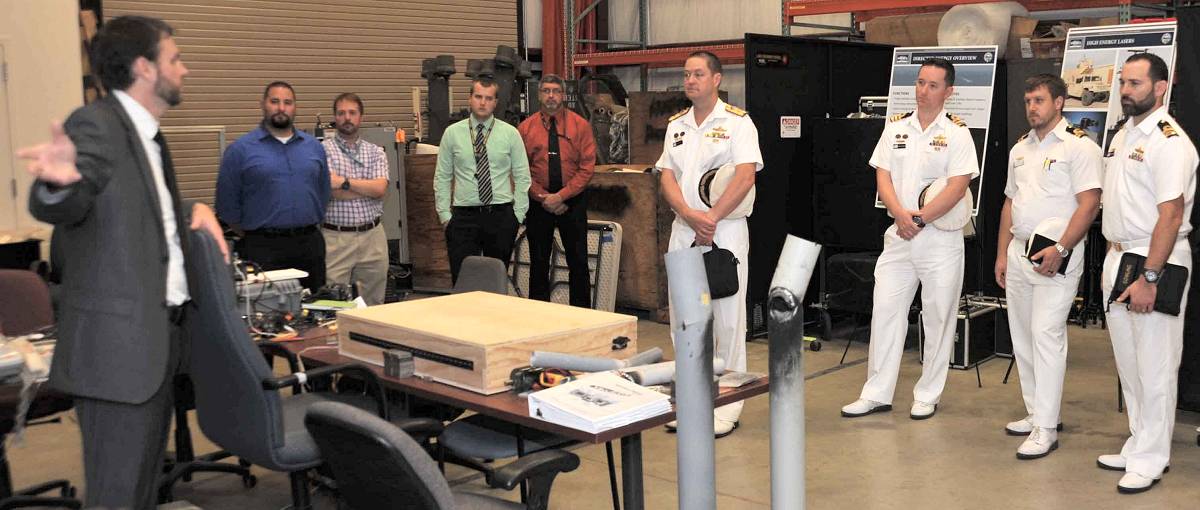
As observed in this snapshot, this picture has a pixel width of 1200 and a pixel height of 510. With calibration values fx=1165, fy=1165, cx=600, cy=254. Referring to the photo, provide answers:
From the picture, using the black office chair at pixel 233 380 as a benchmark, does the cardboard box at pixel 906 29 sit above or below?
above

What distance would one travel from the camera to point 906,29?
28.9 ft

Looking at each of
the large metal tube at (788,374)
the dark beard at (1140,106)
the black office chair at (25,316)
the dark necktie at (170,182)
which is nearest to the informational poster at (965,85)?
the dark beard at (1140,106)

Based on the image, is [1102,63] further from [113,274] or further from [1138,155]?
[113,274]

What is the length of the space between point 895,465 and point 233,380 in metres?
2.74

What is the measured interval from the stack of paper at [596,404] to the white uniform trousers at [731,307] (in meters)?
2.17

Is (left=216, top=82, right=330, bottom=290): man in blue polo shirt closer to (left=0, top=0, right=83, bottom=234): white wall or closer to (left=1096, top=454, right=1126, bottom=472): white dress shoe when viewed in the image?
(left=0, top=0, right=83, bottom=234): white wall

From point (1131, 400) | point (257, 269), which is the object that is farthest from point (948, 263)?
point (257, 269)

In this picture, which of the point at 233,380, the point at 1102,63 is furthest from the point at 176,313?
the point at 1102,63

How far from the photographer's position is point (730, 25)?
41.6 feet

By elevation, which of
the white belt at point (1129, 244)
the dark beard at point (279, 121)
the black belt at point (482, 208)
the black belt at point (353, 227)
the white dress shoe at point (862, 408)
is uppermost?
the dark beard at point (279, 121)

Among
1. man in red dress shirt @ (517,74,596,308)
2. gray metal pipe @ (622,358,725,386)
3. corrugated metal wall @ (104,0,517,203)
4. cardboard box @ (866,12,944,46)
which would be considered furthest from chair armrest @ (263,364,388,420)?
corrugated metal wall @ (104,0,517,203)

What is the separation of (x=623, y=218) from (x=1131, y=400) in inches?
163

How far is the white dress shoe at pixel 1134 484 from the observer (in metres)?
4.38

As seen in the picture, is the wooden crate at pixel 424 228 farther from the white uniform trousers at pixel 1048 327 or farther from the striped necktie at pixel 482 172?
the white uniform trousers at pixel 1048 327
